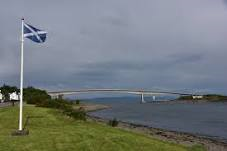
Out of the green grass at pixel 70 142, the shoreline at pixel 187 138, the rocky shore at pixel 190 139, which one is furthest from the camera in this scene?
the shoreline at pixel 187 138

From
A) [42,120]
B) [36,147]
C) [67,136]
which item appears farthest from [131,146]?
[42,120]

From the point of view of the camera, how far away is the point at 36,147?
77.1 ft

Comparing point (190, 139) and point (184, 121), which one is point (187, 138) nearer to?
point (190, 139)

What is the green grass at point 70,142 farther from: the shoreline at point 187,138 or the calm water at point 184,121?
the calm water at point 184,121

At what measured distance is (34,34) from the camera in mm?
27672

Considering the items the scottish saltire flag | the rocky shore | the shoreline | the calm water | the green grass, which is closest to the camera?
the green grass

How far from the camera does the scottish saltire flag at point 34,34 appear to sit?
27.4m

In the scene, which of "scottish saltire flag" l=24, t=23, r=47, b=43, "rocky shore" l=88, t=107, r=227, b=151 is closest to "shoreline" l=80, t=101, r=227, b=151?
"rocky shore" l=88, t=107, r=227, b=151

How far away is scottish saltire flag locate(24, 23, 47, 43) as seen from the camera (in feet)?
89.9

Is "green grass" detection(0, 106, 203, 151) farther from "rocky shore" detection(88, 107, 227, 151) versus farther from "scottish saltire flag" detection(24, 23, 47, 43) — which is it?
"rocky shore" detection(88, 107, 227, 151)

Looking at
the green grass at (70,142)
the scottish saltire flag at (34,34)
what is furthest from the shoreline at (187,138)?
the scottish saltire flag at (34,34)

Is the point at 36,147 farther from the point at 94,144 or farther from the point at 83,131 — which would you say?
the point at 83,131

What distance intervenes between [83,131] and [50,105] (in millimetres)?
29949

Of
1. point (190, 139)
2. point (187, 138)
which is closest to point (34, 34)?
point (190, 139)
